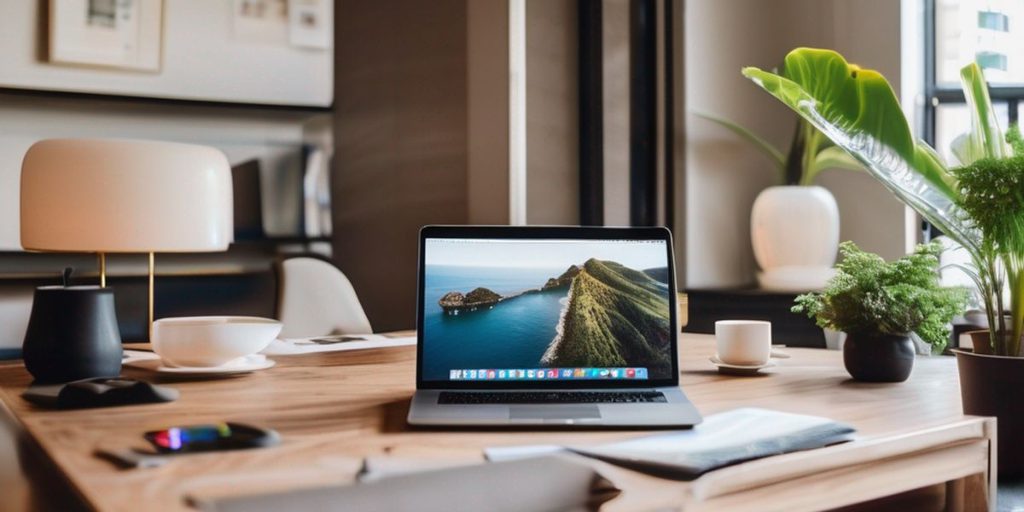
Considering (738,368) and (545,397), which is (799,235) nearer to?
(738,368)

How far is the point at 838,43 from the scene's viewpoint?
3.21 meters

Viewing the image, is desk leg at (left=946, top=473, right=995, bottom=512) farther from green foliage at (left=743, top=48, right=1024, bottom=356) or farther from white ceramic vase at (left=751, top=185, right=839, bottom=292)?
white ceramic vase at (left=751, top=185, right=839, bottom=292)

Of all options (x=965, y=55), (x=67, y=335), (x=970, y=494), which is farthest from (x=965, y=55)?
(x=67, y=335)

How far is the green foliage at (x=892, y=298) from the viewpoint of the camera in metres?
1.19

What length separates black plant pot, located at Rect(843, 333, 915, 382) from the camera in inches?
48.1

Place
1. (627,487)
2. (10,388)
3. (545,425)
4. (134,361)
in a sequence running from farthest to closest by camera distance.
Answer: (134,361) → (10,388) → (545,425) → (627,487)

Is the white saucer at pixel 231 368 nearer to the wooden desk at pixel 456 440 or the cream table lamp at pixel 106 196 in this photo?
the wooden desk at pixel 456 440

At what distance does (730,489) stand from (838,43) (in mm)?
2830

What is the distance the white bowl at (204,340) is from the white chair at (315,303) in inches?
48.9

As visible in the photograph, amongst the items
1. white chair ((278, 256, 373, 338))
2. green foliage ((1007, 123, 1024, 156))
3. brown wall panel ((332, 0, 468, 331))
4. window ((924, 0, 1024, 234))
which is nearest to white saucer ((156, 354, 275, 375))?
green foliage ((1007, 123, 1024, 156))

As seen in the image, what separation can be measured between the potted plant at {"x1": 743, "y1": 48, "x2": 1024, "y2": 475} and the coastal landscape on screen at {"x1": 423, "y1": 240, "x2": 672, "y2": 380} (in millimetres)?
280

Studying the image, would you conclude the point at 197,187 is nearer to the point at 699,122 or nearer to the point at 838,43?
the point at 699,122

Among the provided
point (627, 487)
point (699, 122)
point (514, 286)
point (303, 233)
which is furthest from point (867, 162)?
point (303, 233)

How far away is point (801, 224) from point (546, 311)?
210 centimetres
